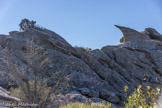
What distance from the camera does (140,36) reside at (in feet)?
70.7

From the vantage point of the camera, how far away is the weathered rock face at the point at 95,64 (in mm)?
10755

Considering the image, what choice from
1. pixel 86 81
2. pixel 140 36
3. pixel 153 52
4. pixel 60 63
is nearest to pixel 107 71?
pixel 86 81

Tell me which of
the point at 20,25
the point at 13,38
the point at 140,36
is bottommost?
the point at 13,38

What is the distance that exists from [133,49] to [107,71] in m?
4.96

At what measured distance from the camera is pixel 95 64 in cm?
1420

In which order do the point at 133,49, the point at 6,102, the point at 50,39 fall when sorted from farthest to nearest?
1. the point at 133,49
2. the point at 50,39
3. the point at 6,102

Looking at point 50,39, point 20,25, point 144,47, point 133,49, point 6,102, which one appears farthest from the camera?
point 20,25

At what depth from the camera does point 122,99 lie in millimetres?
11133

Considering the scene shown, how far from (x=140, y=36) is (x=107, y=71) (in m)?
9.26

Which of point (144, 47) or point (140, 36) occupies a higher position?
point (140, 36)

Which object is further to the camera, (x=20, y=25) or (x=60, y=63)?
(x=20, y=25)

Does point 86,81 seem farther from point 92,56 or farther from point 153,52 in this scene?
point 153,52

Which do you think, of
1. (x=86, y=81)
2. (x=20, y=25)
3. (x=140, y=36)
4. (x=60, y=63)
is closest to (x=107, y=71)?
(x=86, y=81)

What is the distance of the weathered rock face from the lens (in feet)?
35.3
